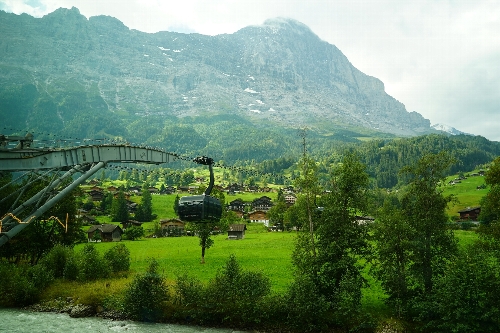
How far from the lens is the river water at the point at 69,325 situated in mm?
27750

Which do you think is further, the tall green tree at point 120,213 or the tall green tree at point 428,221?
the tall green tree at point 120,213

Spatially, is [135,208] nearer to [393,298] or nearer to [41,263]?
[41,263]

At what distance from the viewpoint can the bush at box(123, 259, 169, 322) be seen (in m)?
31.1

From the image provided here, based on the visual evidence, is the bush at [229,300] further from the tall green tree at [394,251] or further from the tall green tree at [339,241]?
the tall green tree at [394,251]

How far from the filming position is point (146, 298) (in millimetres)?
31094

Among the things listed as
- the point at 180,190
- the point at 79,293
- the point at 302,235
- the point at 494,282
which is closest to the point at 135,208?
the point at 180,190

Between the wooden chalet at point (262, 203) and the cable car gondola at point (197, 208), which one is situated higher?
the cable car gondola at point (197, 208)

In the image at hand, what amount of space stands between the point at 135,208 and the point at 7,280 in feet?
274

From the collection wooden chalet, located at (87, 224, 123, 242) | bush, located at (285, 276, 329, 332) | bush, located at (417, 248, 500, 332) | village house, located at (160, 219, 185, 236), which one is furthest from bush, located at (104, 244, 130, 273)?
village house, located at (160, 219, 185, 236)

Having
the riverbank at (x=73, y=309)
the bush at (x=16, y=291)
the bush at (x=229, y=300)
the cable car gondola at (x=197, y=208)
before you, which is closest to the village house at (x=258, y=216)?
the riverbank at (x=73, y=309)

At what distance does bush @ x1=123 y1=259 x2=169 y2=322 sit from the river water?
3.12 ft

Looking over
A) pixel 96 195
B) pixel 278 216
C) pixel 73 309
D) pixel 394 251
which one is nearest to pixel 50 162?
pixel 73 309

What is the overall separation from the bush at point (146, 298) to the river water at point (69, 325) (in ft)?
3.12

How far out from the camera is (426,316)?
25984 mm
